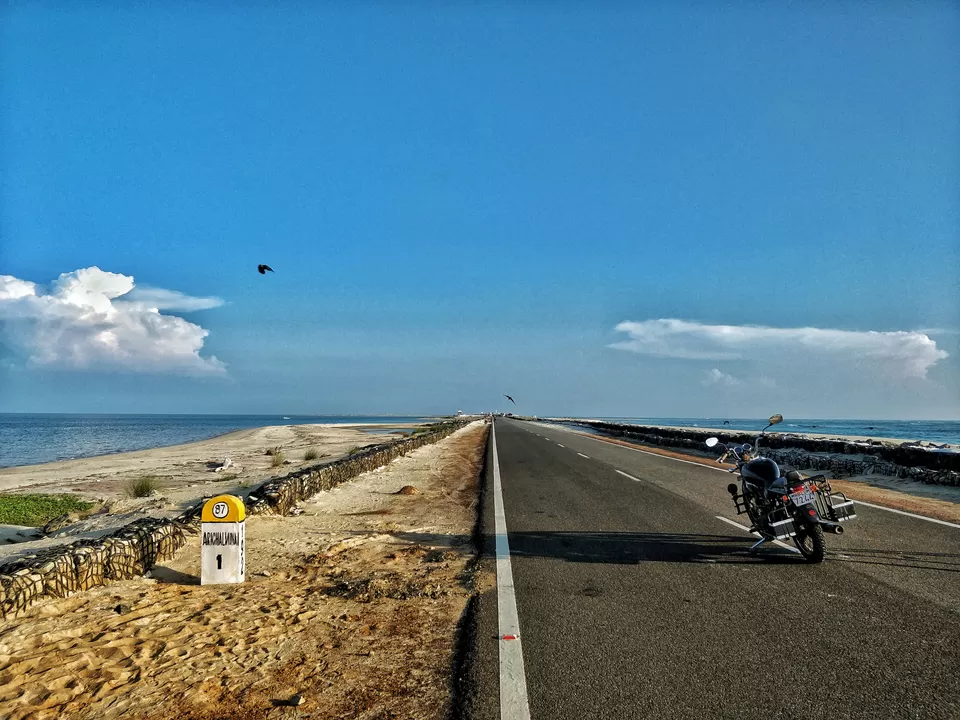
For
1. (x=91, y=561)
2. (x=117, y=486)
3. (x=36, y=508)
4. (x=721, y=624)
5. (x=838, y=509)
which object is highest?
(x=838, y=509)

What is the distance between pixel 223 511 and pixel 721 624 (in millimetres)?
5103

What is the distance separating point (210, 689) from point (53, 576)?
2.88m

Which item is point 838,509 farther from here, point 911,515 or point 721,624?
point 911,515

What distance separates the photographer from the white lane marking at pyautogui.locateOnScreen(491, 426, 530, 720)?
359 centimetres

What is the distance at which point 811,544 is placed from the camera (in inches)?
279

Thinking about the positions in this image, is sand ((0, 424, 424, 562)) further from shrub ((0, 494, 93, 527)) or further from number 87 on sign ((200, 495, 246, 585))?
number 87 on sign ((200, 495, 246, 585))

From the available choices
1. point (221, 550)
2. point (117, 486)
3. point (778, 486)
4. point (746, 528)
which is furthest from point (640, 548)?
point (117, 486)

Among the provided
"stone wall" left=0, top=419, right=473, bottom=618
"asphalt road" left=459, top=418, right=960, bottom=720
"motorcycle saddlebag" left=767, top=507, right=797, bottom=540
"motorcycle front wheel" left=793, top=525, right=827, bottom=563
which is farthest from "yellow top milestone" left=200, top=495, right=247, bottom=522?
"motorcycle front wheel" left=793, top=525, right=827, bottom=563

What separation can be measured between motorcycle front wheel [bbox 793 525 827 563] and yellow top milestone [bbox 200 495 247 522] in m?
6.51

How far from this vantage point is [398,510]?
11508 millimetres

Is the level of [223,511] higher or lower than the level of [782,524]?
higher

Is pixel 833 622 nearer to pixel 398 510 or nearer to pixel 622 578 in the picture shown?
pixel 622 578

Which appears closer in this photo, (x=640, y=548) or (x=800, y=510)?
(x=800, y=510)

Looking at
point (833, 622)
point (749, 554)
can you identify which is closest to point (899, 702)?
point (833, 622)
